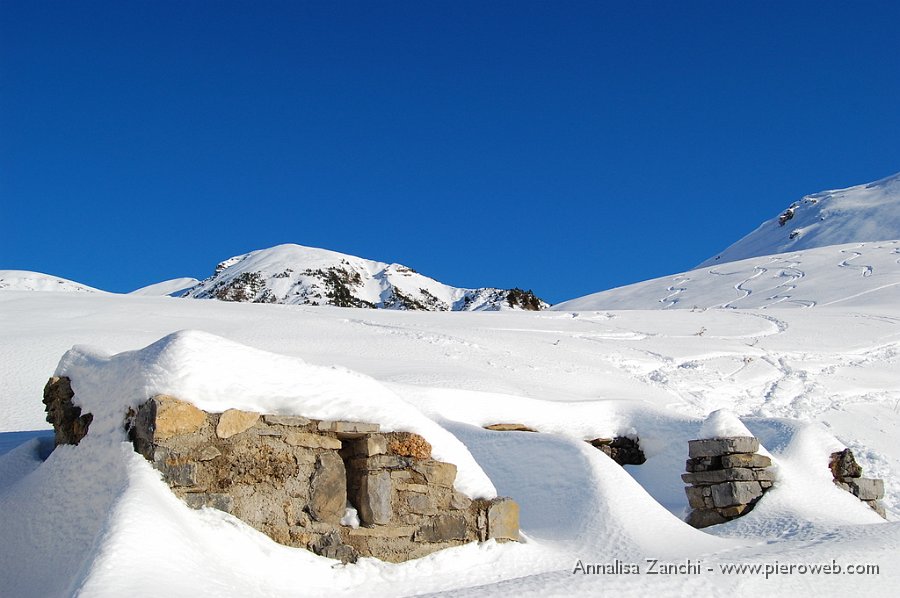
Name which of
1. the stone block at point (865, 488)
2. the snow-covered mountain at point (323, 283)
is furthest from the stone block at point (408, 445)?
the snow-covered mountain at point (323, 283)

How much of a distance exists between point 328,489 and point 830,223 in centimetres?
6802

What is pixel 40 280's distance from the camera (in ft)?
239

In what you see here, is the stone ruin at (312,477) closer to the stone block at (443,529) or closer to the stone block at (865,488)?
the stone block at (443,529)

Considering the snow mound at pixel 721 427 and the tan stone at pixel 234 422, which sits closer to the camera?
the tan stone at pixel 234 422

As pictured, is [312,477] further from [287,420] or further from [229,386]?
[229,386]

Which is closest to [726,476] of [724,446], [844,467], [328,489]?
[724,446]

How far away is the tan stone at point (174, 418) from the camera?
5328 mm

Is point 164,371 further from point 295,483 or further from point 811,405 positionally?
point 811,405

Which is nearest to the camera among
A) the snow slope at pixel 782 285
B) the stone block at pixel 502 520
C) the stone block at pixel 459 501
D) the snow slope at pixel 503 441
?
the snow slope at pixel 503 441

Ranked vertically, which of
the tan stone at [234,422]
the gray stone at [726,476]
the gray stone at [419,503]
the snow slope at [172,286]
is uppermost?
the snow slope at [172,286]

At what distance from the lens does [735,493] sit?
9727 mm

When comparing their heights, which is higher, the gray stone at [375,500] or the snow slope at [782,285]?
the snow slope at [782,285]

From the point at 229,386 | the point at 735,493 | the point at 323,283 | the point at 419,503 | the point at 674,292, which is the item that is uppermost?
the point at 323,283

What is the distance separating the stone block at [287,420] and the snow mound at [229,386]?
2.8 inches
